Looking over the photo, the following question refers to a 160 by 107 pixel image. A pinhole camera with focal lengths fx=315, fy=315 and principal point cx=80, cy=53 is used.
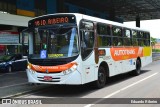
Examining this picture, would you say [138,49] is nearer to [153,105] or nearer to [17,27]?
[153,105]

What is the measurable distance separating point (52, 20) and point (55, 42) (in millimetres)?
894

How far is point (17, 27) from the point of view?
32.6 meters

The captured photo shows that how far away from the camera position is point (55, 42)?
11508mm

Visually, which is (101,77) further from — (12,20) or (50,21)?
(12,20)

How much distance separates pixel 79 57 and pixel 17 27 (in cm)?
2255

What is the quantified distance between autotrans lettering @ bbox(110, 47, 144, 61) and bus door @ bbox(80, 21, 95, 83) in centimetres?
237

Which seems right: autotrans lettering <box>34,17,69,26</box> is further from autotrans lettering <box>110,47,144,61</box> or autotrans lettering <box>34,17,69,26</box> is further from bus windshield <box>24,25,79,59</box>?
autotrans lettering <box>110,47,144,61</box>

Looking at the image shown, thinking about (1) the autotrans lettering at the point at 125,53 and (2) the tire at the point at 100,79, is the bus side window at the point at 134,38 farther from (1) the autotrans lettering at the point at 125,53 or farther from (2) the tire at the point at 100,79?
(2) the tire at the point at 100,79

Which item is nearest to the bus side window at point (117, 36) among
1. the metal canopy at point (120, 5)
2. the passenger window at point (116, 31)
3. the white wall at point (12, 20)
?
the passenger window at point (116, 31)

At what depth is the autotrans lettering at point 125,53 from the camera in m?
14.7

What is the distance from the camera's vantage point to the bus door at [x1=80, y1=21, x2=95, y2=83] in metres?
11.4

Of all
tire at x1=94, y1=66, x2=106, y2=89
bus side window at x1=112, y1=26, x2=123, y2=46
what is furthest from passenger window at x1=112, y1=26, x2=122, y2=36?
tire at x1=94, y1=66, x2=106, y2=89

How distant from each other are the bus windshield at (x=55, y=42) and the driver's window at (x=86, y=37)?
362 millimetres

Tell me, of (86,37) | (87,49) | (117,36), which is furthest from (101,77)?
(117,36)
